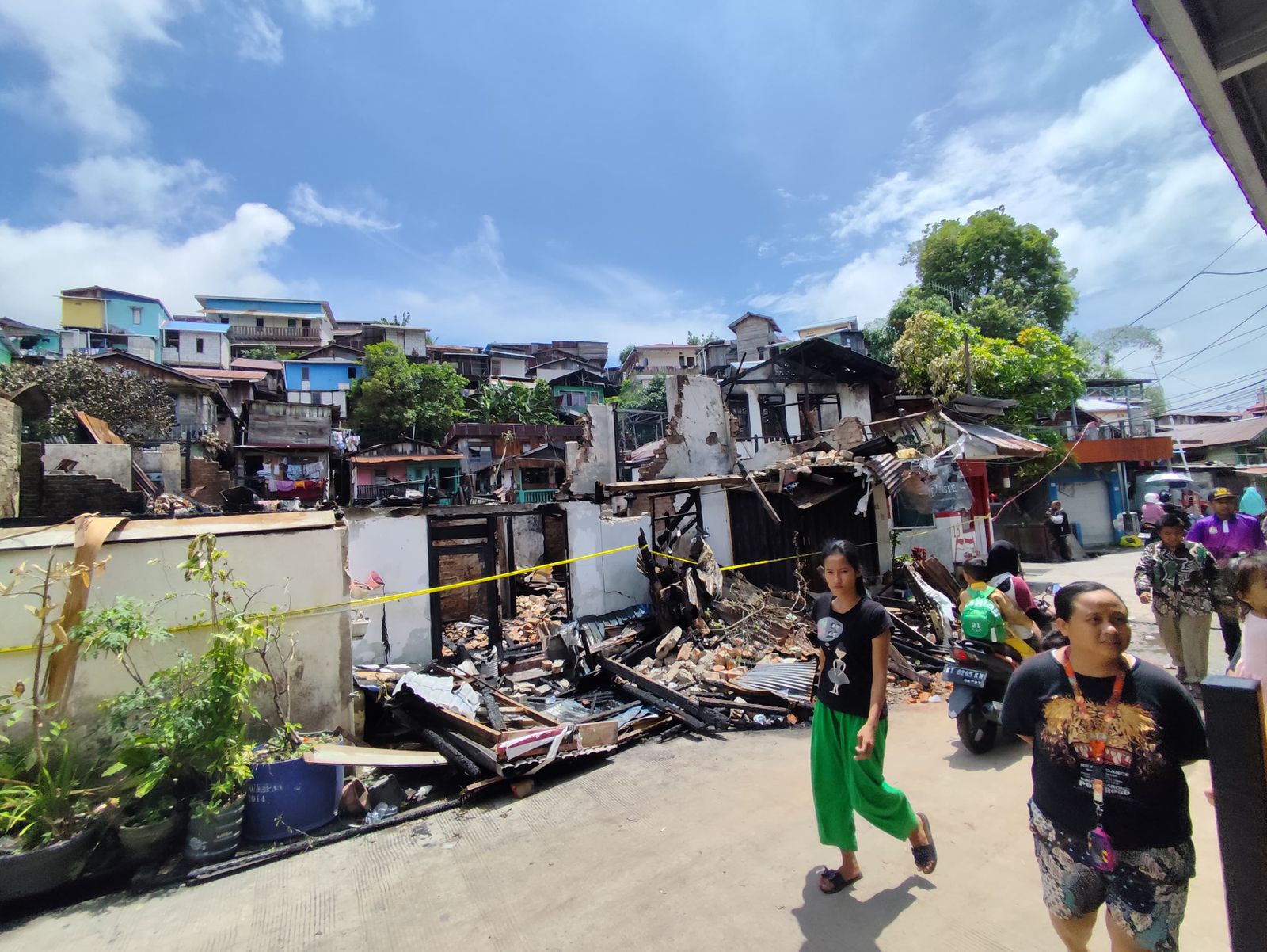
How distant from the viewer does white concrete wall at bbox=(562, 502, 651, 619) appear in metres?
10.2

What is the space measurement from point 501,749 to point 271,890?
1.67 metres

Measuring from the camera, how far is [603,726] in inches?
214

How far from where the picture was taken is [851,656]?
118 inches

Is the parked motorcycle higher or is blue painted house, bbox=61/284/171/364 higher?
blue painted house, bbox=61/284/171/364

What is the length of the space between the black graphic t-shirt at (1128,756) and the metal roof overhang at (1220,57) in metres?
1.83

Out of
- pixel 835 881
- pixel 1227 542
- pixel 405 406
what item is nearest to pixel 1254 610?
pixel 835 881

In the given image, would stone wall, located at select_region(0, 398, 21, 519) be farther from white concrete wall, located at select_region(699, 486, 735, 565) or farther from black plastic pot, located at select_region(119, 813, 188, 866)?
white concrete wall, located at select_region(699, 486, 735, 565)

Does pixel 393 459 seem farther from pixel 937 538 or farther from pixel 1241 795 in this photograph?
pixel 1241 795

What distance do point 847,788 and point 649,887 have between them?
1278mm

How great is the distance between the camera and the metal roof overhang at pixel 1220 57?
5.60 ft

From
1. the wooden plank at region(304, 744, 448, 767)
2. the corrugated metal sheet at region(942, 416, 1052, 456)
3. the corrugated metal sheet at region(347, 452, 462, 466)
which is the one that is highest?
the corrugated metal sheet at region(347, 452, 462, 466)

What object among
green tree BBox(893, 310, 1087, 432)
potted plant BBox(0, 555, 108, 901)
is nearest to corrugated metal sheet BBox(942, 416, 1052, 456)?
green tree BBox(893, 310, 1087, 432)

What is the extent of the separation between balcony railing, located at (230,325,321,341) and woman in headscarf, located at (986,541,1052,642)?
54.2 metres

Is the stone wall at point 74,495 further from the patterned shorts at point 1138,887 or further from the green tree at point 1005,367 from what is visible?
the green tree at point 1005,367
